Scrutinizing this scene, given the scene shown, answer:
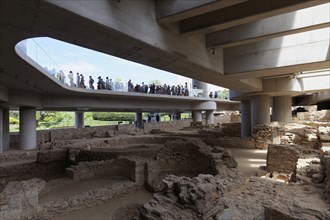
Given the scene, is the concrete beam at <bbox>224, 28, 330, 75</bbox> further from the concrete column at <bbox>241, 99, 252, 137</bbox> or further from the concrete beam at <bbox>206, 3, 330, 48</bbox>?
the concrete column at <bbox>241, 99, 252, 137</bbox>

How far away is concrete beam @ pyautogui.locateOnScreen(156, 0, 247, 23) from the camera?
4.34 m

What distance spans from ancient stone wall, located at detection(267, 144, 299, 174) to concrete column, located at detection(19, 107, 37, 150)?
1634cm

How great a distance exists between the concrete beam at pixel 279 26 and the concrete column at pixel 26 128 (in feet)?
50.1

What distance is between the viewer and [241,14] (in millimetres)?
5180

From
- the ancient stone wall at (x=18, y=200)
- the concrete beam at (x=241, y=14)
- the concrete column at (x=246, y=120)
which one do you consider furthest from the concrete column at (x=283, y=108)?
the ancient stone wall at (x=18, y=200)

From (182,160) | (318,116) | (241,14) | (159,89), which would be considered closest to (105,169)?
(182,160)

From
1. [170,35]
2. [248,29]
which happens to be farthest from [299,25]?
[170,35]

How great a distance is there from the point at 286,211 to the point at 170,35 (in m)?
4.81

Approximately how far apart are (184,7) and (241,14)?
1.51 m

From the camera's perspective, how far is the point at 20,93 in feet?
45.0

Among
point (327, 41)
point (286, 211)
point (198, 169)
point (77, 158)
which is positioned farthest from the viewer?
point (77, 158)

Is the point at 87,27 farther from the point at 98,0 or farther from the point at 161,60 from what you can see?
the point at 161,60

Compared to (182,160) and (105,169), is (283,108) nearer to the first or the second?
(182,160)

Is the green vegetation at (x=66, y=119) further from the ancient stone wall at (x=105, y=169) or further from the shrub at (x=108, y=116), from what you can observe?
the ancient stone wall at (x=105, y=169)
